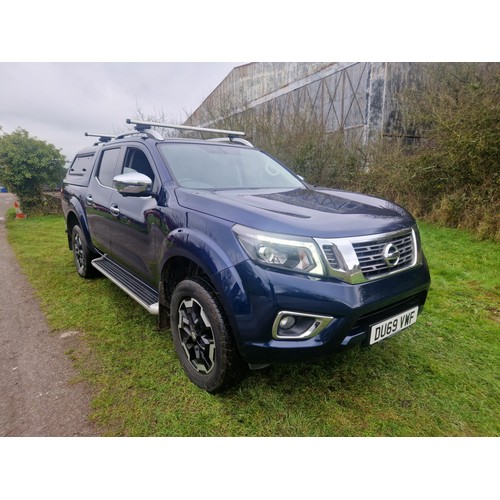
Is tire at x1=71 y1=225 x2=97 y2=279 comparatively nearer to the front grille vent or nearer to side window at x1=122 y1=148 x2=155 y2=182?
side window at x1=122 y1=148 x2=155 y2=182

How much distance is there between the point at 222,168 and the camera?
3059 millimetres

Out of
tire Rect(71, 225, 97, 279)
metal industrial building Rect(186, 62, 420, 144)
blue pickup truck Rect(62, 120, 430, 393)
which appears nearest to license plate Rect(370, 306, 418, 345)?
blue pickup truck Rect(62, 120, 430, 393)

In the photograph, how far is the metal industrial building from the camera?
1065 centimetres

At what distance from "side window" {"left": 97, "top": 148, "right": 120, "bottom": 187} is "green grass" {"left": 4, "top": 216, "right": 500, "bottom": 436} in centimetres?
146

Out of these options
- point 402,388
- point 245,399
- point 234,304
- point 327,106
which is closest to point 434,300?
point 402,388

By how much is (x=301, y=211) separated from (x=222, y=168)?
122cm

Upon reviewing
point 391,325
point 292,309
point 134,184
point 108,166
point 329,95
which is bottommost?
point 391,325

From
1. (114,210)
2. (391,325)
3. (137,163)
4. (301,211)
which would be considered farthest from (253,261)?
(114,210)

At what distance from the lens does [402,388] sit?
7.62 ft

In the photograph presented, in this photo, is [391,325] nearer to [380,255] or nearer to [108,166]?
[380,255]

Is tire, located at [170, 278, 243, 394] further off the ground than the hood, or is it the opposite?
→ the hood

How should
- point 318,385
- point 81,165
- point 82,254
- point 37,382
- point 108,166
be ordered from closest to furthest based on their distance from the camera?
point 318,385 < point 37,382 < point 108,166 < point 82,254 < point 81,165

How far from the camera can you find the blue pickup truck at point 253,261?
71.1 inches

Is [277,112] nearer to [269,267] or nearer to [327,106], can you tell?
[327,106]
